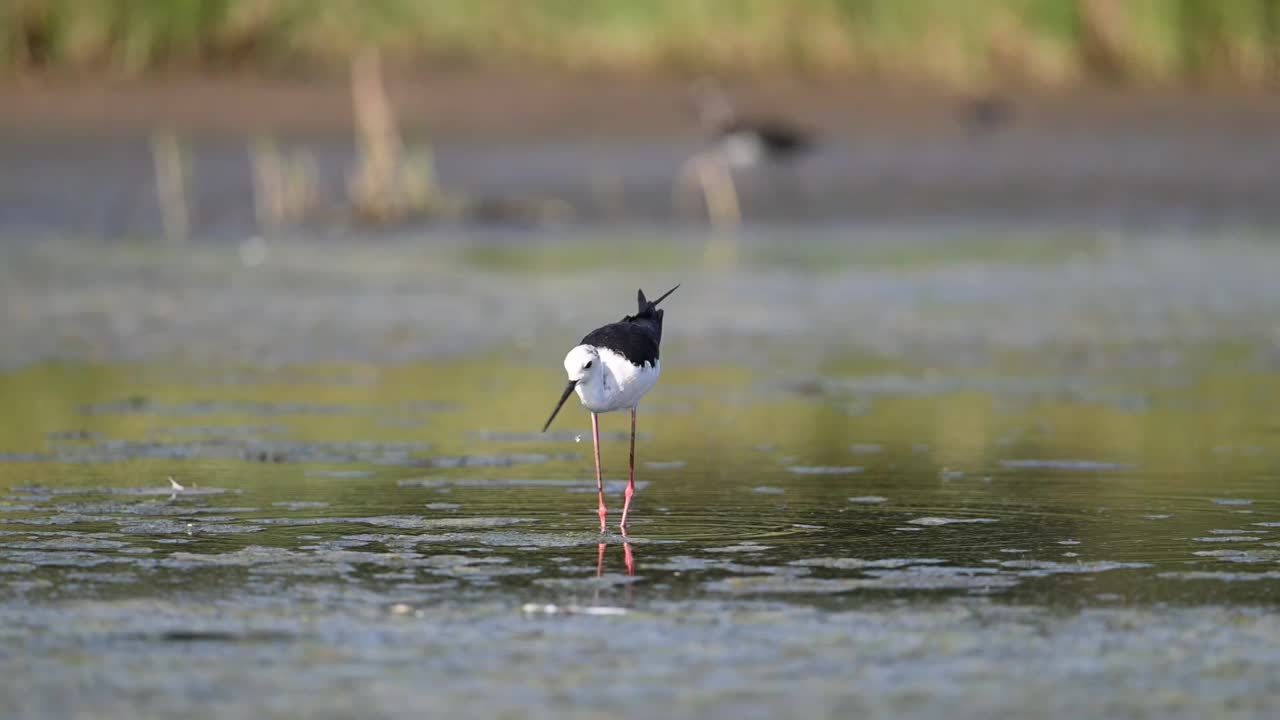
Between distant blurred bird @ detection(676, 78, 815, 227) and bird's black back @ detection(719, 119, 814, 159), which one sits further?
bird's black back @ detection(719, 119, 814, 159)

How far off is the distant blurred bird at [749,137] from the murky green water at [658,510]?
761 centimetres

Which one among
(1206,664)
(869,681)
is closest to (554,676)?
(869,681)

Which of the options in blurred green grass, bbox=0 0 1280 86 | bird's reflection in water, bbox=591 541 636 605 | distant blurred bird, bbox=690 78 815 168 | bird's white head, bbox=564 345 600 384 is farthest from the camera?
blurred green grass, bbox=0 0 1280 86

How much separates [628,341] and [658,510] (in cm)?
60

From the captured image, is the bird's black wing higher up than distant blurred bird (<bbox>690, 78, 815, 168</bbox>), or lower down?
lower down

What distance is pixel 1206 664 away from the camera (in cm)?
592

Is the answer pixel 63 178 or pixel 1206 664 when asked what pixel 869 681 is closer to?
pixel 1206 664

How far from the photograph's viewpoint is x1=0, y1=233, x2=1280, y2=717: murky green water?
585 cm

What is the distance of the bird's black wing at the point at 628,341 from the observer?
8.40 m

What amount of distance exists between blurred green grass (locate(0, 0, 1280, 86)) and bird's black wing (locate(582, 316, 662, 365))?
18024 mm

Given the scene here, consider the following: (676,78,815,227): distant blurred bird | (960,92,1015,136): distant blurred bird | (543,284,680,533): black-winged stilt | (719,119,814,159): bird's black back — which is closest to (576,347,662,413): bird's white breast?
(543,284,680,533): black-winged stilt

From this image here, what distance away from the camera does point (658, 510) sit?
8.43 metres

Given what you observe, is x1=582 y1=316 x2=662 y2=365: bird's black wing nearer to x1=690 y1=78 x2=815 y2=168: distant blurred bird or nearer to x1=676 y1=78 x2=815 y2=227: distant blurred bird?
x1=676 y1=78 x2=815 y2=227: distant blurred bird

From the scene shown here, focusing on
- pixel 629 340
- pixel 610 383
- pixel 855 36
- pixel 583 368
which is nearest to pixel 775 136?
pixel 855 36
